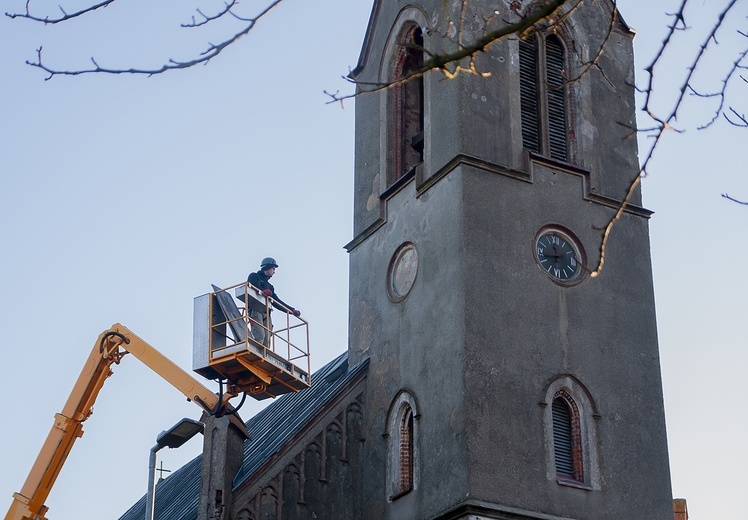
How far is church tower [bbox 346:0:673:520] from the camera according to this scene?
19.4 metres

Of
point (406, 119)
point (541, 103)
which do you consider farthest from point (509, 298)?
point (406, 119)

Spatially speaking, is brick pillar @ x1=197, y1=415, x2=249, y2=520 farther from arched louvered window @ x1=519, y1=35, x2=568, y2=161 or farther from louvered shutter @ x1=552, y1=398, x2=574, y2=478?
arched louvered window @ x1=519, y1=35, x2=568, y2=161

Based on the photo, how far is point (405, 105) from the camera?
77.9 feet

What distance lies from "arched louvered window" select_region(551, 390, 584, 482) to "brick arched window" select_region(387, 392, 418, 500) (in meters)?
2.12

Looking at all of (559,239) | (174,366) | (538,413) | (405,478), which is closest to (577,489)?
(538,413)

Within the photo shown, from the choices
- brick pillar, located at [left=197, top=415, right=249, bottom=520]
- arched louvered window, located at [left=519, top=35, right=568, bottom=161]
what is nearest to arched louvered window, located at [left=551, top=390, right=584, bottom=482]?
arched louvered window, located at [left=519, top=35, right=568, bottom=161]

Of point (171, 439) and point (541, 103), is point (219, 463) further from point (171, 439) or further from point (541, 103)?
point (541, 103)

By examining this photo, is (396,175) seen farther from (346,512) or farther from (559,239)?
(346,512)

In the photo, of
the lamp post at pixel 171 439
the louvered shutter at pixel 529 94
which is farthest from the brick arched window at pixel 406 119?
the lamp post at pixel 171 439

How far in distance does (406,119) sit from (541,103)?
269 cm

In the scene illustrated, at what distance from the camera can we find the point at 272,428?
2389cm

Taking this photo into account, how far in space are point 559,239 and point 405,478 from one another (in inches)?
178

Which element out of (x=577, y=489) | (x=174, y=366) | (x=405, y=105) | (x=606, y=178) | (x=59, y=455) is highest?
(x=405, y=105)

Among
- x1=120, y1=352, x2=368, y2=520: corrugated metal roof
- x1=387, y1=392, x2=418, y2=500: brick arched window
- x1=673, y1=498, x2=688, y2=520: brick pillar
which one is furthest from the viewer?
x1=673, y1=498, x2=688, y2=520: brick pillar
